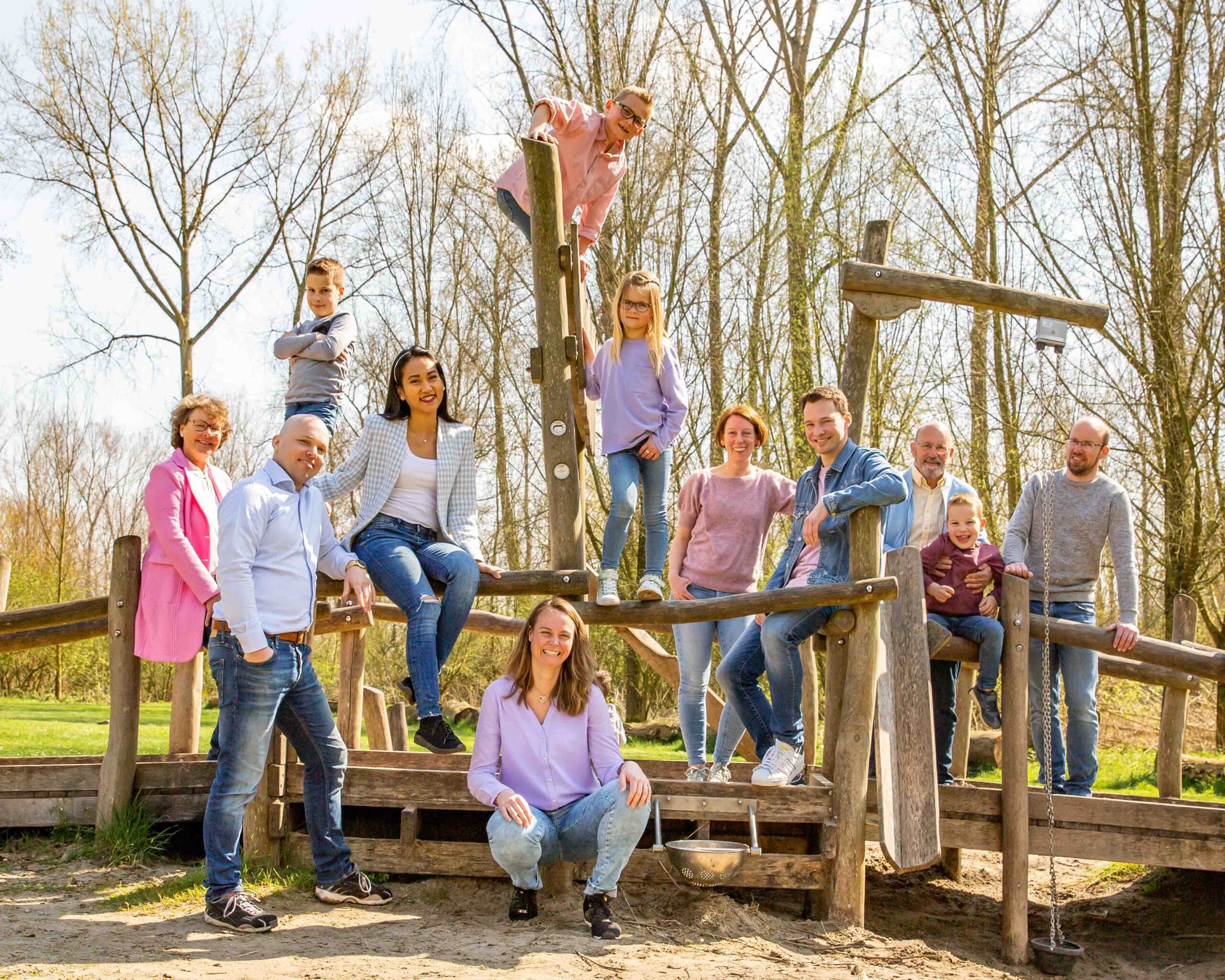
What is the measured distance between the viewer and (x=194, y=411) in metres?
5.85

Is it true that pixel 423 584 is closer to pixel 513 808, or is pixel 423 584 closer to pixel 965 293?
pixel 513 808

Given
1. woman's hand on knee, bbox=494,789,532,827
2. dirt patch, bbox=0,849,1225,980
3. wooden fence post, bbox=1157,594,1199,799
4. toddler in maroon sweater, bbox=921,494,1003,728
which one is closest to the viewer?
dirt patch, bbox=0,849,1225,980

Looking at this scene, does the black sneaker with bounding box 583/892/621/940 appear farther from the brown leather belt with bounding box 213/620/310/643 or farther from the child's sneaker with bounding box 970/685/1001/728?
the child's sneaker with bounding box 970/685/1001/728

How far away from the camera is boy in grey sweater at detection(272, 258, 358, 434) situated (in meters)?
6.41

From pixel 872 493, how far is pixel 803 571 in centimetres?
70

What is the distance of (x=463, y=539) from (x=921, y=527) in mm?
2492

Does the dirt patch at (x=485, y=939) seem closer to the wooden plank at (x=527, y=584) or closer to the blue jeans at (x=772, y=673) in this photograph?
the blue jeans at (x=772, y=673)

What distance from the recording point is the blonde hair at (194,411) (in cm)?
586

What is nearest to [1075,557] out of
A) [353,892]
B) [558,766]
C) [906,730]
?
[906,730]

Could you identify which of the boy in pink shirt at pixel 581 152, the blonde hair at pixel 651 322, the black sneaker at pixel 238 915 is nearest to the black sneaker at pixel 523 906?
the black sneaker at pixel 238 915

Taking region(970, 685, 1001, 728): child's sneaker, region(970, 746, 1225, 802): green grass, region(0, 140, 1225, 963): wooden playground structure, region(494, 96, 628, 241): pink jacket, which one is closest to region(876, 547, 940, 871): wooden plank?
region(0, 140, 1225, 963): wooden playground structure

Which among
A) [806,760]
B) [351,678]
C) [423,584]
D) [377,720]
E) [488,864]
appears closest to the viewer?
[423,584]

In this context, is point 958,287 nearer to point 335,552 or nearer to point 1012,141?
point 335,552

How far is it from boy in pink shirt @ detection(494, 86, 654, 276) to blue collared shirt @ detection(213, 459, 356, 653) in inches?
73.6
